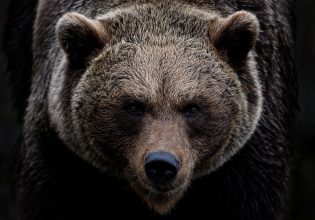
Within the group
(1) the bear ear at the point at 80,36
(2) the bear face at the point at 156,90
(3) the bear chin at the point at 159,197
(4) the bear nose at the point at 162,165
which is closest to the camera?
(4) the bear nose at the point at 162,165

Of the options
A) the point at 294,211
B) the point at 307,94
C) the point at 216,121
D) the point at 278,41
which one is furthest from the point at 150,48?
the point at 294,211

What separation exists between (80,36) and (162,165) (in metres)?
1.28

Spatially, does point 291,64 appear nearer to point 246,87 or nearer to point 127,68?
point 246,87

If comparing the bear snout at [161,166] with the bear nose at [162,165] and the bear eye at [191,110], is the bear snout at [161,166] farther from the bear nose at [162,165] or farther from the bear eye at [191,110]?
the bear eye at [191,110]

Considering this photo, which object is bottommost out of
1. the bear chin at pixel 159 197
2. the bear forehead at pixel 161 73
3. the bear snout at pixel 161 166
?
the bear chin at pixel 159 197

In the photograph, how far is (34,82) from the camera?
8859 mm

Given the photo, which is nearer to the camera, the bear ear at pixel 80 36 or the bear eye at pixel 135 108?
the bear eye at pixel 135 108

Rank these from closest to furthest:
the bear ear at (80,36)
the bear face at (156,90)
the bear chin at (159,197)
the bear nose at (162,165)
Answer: the bear nose at (162,165) < the bear face at (156,90) < the bear chin at (159,197) < the bear ear at (80,36)

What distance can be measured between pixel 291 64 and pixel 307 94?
4014 mm

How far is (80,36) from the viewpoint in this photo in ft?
25.3

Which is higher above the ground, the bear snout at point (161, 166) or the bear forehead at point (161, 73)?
the bear forehead at point (161, 73)

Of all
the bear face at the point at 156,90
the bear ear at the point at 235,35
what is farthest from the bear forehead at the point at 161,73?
the bear ear at the point at 235,35

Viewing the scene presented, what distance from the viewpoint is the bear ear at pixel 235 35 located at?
7.71 metres

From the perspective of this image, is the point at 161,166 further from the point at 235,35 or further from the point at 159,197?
the point at 235,35
